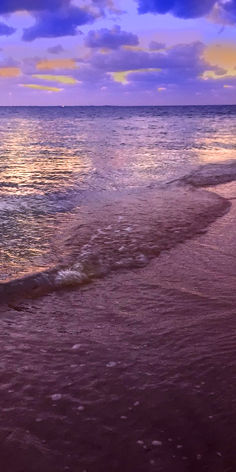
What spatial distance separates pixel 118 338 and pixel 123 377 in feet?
1.89

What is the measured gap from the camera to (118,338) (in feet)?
12.3

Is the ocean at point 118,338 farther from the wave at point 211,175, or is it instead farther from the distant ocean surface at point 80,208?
the wave at point 211,175

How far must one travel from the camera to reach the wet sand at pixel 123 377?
248cm

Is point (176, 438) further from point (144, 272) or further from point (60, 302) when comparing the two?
point (144, 272)

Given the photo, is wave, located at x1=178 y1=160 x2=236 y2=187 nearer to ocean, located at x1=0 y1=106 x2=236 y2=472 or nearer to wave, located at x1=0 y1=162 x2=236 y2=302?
wave, located at x1=0 y1=162 x2=236 y2=302

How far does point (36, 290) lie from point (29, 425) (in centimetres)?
215

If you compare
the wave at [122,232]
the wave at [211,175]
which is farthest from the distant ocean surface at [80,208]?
the wave at [211,175]

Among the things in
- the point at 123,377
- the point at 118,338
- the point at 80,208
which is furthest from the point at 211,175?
the point at 123,377

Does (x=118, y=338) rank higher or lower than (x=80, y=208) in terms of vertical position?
lower

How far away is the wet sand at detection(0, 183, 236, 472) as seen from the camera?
8.14ft

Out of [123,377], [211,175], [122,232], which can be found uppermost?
[211,175]

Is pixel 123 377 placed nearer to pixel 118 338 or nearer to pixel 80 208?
pixel 118 338

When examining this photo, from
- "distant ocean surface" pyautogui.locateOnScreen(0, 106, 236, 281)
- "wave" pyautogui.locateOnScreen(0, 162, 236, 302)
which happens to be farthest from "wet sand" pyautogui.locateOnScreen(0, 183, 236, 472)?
"distant ocean surface" pyautogui.locateOnScreen(0, 106, 236, 281)

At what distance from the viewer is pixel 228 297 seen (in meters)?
4.54
